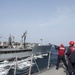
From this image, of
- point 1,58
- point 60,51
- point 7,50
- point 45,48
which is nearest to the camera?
point 60,51

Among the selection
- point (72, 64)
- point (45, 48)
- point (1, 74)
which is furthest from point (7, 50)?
point (72, 64)

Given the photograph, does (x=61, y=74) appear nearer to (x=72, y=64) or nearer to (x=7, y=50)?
(x=72, y=64)

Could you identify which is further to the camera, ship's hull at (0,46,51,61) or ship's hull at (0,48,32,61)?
ship's hull at (0,46,51,61)

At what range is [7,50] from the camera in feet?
217

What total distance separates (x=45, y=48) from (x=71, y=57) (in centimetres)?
7856

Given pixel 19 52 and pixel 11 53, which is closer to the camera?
pixel 11 53

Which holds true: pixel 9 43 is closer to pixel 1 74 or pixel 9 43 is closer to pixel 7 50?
pixel 7 50

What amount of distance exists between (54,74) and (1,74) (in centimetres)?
382

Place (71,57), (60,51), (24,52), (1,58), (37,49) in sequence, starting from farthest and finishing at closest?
(37,49)
(24,52)
(1,58)
(60,51)
(71,57)

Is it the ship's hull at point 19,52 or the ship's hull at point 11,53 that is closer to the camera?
the ship's hull at point 11,53

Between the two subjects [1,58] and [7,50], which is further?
[7,50]

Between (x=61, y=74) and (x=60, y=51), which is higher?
(x=60, y=51)

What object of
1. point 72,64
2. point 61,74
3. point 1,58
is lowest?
point 1,58

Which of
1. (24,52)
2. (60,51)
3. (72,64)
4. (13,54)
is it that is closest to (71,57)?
(72,64)
